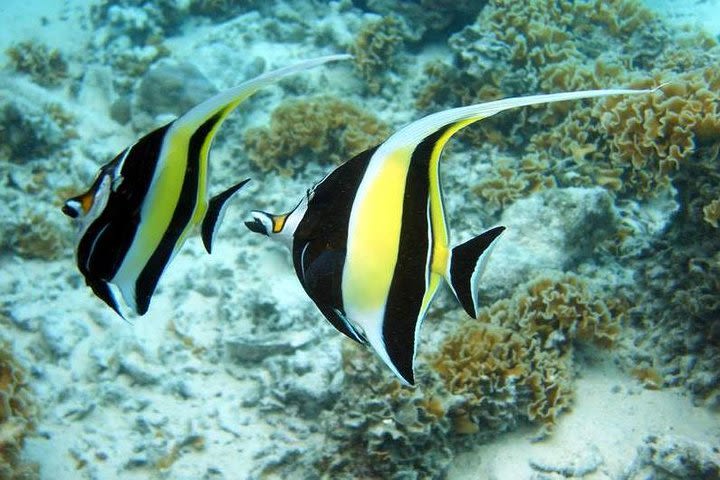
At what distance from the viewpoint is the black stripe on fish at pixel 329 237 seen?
1136 mm

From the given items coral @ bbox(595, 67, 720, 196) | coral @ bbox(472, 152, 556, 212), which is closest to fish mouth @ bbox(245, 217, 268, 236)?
coral @ bbox(472, 152, 556, 212)

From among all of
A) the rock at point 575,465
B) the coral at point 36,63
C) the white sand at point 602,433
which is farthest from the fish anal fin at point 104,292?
the coral at point 36,63

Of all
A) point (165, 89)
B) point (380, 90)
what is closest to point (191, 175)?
point (380, 90)

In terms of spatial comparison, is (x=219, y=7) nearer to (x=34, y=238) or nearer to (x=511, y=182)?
(x=34, y=238)

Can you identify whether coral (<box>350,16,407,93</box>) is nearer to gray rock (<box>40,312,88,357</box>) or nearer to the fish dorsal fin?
gray rock (<box>40,312,88,357</box>)

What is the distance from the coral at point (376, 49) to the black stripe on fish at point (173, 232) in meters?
6.03

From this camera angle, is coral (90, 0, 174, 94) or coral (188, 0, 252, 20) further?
coral (188, 0, 252, 20)

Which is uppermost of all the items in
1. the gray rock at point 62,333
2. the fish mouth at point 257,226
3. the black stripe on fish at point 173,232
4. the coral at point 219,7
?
the fish mouth at point 257,226

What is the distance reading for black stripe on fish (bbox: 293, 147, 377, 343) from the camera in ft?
3.73

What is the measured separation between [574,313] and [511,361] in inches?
25.9

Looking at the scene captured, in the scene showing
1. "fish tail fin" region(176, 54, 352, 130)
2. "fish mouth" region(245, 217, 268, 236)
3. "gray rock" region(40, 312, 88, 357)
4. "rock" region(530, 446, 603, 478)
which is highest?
"fish tail fin" region(176, 54, 352, 130)

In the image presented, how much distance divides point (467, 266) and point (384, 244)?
20 centimetres

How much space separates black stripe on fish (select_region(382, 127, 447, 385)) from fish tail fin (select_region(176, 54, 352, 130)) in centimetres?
30

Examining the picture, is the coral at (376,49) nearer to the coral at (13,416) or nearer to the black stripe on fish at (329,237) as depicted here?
the coral at (13,416)
